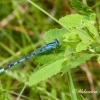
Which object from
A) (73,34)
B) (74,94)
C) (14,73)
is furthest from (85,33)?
(14,73)

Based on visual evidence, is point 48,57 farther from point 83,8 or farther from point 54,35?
point 83,8

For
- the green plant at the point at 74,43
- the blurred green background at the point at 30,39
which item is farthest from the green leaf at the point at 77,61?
the blurred green background at the point at 30,39

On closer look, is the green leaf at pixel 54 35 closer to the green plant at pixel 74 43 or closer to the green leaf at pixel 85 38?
the green plant at pixel 74 43

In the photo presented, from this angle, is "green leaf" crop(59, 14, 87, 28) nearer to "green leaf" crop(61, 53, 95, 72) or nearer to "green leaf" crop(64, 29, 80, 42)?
"green leaf" crop(64, 29, 80, 42)

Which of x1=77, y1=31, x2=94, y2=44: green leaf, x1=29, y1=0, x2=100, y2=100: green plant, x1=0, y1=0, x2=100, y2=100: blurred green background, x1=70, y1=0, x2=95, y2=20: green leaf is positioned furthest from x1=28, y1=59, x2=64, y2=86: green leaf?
x1=0, y1=0, x2=100, y2=100: blurred green background

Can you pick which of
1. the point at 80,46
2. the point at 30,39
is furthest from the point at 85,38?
the point at 30,39

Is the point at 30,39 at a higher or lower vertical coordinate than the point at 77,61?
higher

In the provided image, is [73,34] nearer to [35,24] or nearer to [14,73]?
[14,73]

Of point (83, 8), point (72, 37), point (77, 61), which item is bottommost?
point (77, 61)
